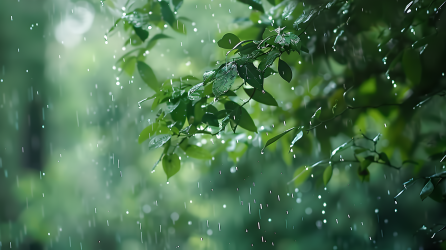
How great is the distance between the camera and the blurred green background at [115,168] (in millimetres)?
1029

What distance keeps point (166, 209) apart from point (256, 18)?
2.72 feet

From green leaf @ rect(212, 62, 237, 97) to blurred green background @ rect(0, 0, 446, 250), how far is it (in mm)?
643

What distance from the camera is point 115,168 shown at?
1312 mm

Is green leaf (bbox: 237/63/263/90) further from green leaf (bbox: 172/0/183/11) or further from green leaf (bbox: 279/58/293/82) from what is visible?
green leaf (bbox: 172/0/183/11)

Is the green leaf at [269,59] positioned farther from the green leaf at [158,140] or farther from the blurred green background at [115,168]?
the blurred green background at [115,168]

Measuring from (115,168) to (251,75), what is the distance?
1.12 meters

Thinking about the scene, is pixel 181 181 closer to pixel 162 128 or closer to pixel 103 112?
pixel 103 112

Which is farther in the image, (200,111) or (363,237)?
(363,237)

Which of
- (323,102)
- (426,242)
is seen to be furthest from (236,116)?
(426,242)

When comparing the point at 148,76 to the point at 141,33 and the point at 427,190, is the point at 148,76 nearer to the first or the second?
the point at 141,33

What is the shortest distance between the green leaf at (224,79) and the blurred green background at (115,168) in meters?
0.64

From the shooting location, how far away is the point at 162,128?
0.52 metres

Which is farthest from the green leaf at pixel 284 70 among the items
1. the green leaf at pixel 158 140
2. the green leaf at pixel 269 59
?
the green leaf at pixel 158 140

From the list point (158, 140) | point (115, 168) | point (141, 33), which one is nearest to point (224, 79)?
point (158, 140)
